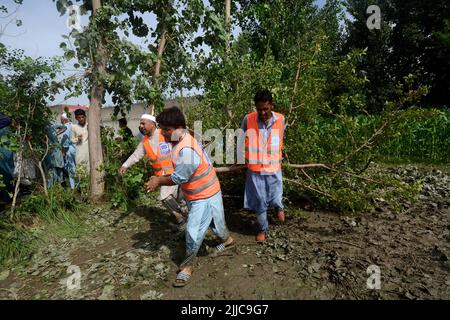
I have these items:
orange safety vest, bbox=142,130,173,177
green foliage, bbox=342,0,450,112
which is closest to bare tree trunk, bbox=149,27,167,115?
orange safety vest, bbox=142,130,173,177

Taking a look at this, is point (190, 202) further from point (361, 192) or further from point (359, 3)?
point (359, 3)

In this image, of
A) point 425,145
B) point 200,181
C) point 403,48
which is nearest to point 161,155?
point 200,181

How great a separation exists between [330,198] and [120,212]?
3256 mm

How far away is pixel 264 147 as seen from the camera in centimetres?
392

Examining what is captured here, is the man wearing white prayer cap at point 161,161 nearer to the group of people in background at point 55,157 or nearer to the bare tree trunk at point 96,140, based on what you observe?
the bare tree trunk at point 96,140

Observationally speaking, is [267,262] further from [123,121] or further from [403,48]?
[403,48]

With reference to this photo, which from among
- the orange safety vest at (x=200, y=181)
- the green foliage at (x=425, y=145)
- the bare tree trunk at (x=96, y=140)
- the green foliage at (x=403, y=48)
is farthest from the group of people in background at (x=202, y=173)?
the green foliage at (x=403, y=48)

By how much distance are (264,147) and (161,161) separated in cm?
146

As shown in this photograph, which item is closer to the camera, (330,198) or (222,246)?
(222,246)

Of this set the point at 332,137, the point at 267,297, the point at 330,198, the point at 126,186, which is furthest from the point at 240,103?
the point at 267,297

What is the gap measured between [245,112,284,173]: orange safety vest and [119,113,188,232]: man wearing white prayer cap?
117 centimetres

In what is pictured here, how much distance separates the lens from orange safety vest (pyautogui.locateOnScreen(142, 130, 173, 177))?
4.48m

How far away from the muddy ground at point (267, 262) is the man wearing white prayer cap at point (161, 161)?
0.34 meters
